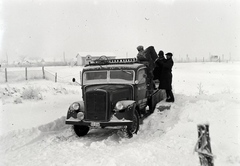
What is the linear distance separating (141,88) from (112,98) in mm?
1761

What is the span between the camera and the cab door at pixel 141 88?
8823 millimetres

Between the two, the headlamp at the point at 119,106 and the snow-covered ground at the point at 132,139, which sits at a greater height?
the headlamp at the point at 119,106

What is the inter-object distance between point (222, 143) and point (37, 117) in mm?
6704

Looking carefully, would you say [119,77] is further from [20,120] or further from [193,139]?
[20,120]

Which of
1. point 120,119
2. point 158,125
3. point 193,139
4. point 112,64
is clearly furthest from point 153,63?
point 193,139

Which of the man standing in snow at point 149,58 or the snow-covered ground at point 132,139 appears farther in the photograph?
the man standing in snow at point 149,58

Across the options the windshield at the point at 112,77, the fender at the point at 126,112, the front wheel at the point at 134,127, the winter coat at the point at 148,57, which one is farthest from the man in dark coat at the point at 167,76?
the fender at the point at 126,112

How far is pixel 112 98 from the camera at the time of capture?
25.3 ft

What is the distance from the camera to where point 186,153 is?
18.4ft

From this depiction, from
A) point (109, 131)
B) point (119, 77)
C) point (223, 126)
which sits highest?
point (119, 77)

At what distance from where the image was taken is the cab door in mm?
8823

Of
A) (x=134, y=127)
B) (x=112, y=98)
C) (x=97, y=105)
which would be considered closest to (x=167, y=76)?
(x=134, y=127)

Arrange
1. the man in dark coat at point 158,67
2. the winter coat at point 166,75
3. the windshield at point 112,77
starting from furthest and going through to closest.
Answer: the man in dark coat at point 158,67 → the winter coat at point 166,75 → the windshield at point 112,77

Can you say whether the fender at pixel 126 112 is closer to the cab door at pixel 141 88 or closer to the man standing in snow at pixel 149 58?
the cab door at pixel 141 88
